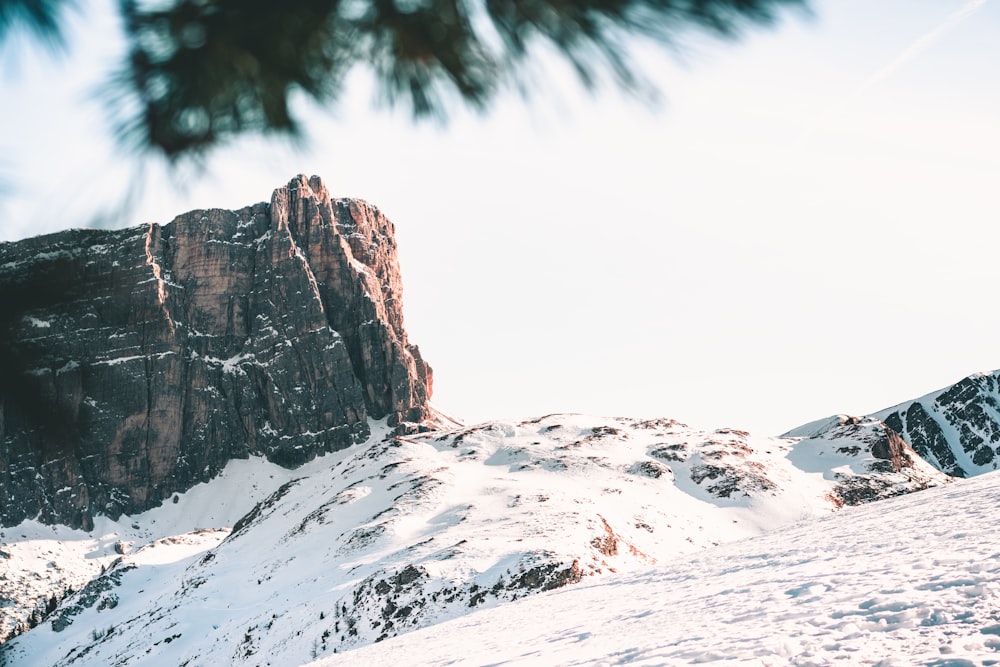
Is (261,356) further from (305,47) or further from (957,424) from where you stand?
(305,47)

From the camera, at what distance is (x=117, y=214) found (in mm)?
2873

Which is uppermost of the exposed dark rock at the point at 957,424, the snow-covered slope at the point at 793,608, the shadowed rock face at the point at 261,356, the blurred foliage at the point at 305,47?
the shadowed rock face at the point at 261,356

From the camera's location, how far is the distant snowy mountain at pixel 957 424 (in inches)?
4798

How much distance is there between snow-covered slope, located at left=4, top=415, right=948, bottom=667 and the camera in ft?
79.6

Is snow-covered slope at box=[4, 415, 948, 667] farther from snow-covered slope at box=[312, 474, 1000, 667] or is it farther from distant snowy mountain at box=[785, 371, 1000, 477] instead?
distant snowy mountain at box=[785, 371, 1000, 477]

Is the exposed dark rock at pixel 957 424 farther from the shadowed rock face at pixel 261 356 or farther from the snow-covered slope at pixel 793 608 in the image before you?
the snow-covered slope at pixel 793 608

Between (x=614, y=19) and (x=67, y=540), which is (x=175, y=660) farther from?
(x=67, y=540)

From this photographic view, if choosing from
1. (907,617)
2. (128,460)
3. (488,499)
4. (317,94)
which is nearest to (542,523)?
(488,499)

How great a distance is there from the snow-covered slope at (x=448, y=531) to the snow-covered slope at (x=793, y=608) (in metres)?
4.58

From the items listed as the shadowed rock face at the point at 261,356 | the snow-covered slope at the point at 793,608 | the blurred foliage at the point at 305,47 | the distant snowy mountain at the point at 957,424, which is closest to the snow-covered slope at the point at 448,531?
the snow-covered slope at the point at 793,608

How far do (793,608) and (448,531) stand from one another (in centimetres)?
2495

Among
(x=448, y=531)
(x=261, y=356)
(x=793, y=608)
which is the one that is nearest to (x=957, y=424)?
(x=261, y=356)

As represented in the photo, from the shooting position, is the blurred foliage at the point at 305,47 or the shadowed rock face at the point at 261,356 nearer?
the blurred foliage at the point at 305,47

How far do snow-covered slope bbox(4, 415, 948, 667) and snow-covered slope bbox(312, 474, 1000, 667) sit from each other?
4.58m
